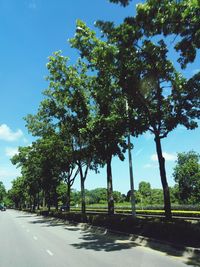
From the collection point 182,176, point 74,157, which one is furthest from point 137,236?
point 182,176

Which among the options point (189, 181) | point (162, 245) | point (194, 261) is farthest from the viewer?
point (189, 181)

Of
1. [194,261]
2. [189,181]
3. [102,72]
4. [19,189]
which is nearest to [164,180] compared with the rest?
[102,72]

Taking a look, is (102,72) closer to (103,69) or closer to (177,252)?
(103,69)

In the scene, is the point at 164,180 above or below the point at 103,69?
below

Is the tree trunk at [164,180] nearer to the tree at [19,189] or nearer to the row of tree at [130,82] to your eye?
the row of tree at [130,82]

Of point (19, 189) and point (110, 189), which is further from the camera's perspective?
point (19, 189)

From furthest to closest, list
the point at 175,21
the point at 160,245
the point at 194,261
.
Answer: the point at 160,245
the point at 175,21
the point at 194,261

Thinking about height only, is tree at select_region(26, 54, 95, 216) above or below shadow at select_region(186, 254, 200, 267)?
above

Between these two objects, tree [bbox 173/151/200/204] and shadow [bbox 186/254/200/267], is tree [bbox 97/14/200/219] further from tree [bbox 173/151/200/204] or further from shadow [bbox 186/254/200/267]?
tree [bbox 173/151/200/204]

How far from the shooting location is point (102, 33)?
1588 cm

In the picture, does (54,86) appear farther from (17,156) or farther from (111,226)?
(17,156)

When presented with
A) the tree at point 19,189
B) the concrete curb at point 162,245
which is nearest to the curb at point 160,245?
the concrete curb at point 162,245

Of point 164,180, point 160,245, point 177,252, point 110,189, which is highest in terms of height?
point 110,189

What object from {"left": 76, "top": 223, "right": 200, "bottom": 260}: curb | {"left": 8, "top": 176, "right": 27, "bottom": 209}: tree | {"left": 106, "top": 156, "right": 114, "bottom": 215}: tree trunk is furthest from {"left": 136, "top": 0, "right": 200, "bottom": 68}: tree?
{"left": 8, "top": 176, "right": 27, "bottom": 209}: tree
